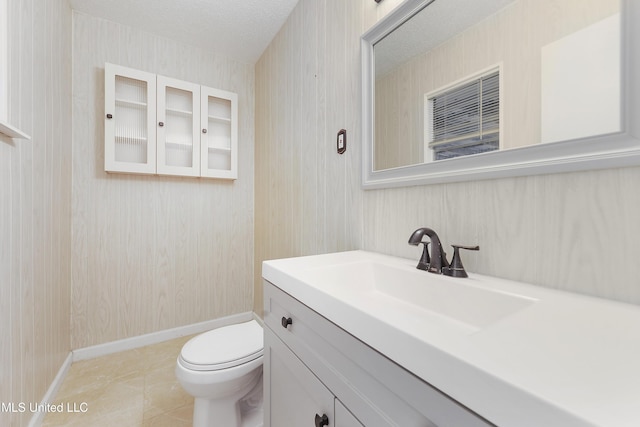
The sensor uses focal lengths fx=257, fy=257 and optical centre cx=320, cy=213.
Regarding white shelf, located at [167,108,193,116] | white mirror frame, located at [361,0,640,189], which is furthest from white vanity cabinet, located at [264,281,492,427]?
white shelf, located at [167,108,193,116]

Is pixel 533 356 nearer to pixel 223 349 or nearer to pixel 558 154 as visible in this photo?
pixel 558 154

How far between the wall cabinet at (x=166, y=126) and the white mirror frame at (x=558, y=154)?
1.62 metres

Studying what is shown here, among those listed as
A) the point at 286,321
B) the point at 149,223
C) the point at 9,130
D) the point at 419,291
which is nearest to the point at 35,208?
the point at 9,130

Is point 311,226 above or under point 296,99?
under

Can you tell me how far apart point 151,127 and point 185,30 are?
31.4 inches

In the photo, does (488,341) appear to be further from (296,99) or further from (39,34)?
(39,34)

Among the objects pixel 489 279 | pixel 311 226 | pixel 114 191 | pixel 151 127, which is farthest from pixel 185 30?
pixel 489 279

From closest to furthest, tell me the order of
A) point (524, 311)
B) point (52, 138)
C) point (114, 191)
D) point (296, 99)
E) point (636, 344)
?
1. point (636, 344)
2. point (524, 311)
3. point (52, 138)
4. point (296, 99)
5. point (114, 191)

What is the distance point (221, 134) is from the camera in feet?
7.50

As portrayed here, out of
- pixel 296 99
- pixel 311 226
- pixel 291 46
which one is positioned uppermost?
pixel 291 46

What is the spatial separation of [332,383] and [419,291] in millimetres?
383

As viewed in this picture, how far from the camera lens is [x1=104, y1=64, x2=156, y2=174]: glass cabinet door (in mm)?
1845

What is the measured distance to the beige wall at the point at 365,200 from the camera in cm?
58

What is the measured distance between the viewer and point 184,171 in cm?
206
